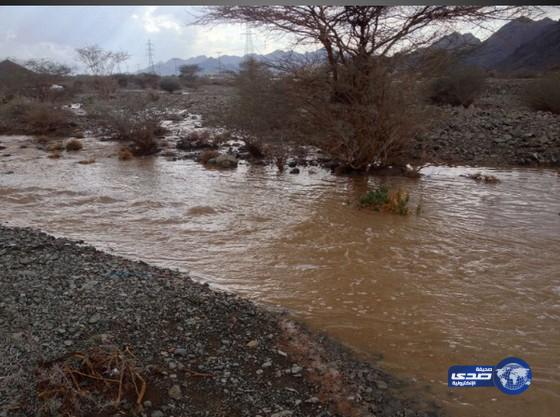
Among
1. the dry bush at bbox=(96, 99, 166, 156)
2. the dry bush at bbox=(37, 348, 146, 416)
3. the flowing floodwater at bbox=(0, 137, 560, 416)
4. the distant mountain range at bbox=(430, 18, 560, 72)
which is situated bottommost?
the flowing floodwater at bbox=(0, 137, 560, 416)

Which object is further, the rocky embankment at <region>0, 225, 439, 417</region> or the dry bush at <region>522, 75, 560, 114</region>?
the dry bush at <region>522, 75, 560, 114</region>

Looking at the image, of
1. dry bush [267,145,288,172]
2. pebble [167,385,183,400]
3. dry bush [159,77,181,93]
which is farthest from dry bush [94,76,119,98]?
pebble [167,385,183,400]

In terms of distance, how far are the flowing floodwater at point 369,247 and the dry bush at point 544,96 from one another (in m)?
2.88

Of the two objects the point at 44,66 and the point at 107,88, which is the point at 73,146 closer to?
the point at 107,88

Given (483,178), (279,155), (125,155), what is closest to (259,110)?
(279,155)

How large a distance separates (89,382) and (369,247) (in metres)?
3.23

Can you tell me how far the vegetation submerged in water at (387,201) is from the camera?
579cm

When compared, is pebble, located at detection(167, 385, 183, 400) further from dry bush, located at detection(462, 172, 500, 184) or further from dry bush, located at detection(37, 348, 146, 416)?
dry bush, located at detection(462, 172, 500, 184)

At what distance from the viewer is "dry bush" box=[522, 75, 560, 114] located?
10.0 meters

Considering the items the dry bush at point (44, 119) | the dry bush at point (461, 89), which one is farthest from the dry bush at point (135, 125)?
the dry bush at point (461, 89)

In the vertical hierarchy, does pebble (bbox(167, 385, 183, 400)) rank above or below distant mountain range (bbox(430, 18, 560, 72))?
below

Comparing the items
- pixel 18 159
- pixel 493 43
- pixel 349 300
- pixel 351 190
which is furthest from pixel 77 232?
pixel 18 159

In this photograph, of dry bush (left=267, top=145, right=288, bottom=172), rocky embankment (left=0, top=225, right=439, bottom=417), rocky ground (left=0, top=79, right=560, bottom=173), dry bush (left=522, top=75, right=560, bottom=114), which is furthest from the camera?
dry bush (left=522, top=75, right=560, bottom=114)

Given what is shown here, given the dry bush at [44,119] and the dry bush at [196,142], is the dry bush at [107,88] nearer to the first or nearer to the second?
the dry bush at [44,119]
